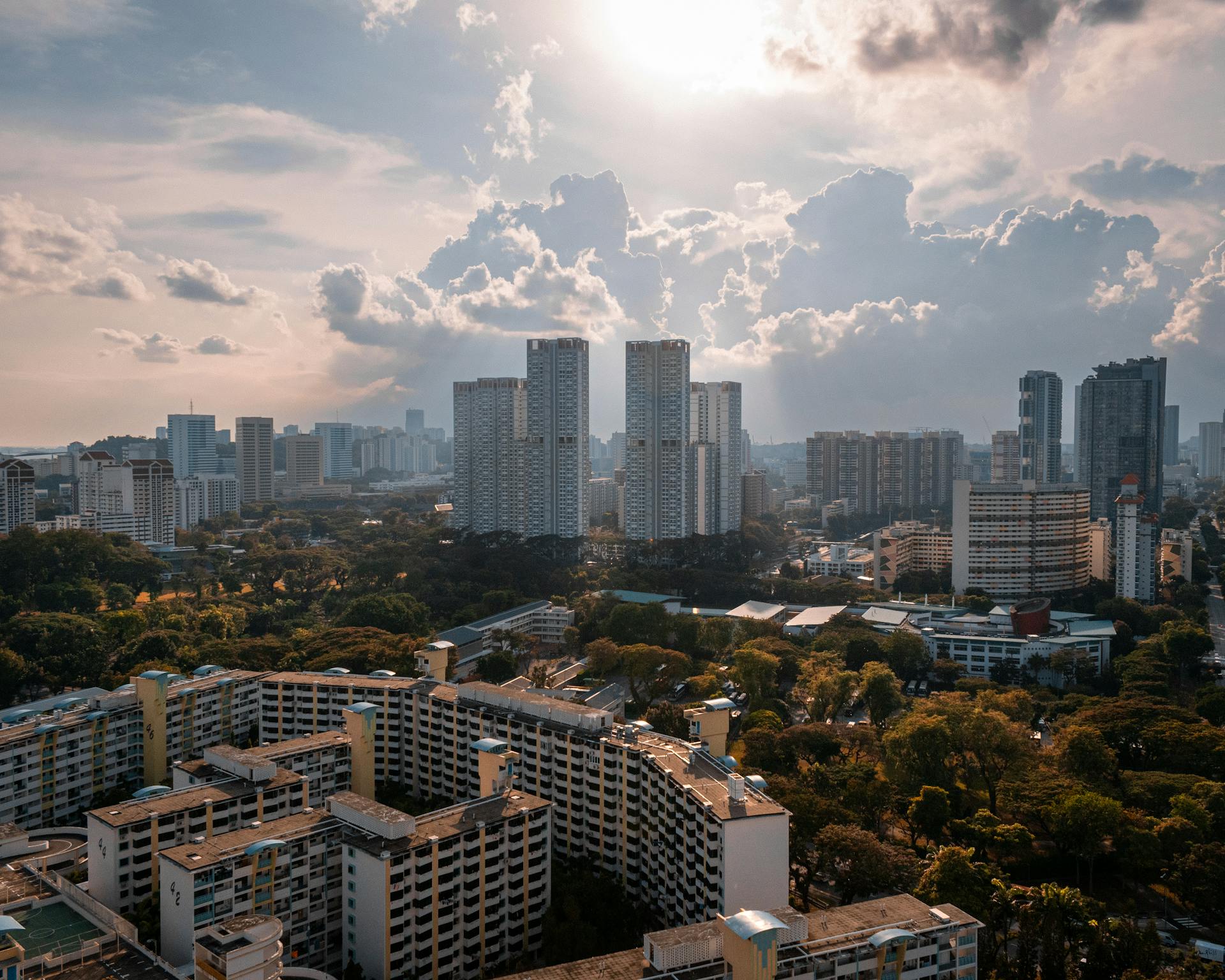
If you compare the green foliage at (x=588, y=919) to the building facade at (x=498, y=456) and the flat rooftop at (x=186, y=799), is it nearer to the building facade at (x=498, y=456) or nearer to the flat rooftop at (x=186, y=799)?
the flat rooftop at (x=186, y=799)

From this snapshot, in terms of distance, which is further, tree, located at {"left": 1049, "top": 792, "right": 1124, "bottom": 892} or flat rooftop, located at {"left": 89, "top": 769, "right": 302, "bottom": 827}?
tree, located at {"left": 1049, "top": 792, "right": 1124, "bottom": 892}

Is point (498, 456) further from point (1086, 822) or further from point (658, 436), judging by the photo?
point (1086, 822)

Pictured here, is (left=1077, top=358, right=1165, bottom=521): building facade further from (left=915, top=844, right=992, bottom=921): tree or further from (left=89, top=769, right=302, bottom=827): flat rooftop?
(left=89, top=769, right=302, bottom=827): flat rooftop

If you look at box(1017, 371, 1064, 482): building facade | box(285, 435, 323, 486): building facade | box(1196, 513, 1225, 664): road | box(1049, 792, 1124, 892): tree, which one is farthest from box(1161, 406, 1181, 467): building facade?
box(1049, 792, 1124, 892): tree

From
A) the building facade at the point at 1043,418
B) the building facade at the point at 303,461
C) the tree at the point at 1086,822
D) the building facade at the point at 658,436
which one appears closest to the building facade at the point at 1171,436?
the building facade at the point at 1043,418

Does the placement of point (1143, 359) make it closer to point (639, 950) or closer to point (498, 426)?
point (498, 426)
